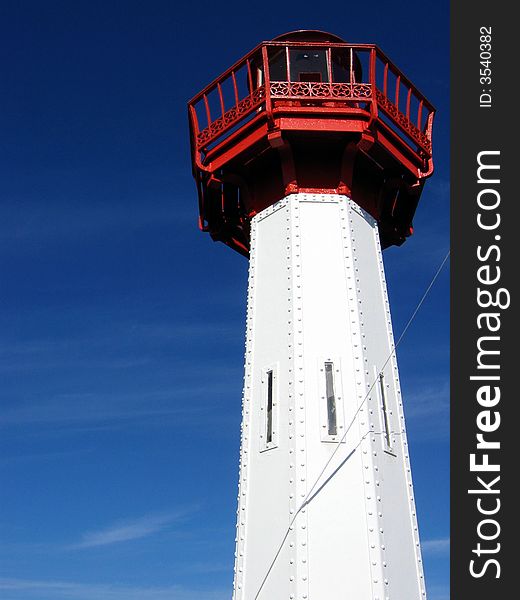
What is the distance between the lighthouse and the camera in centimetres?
1052

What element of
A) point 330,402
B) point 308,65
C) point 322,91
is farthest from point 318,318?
point 308,65

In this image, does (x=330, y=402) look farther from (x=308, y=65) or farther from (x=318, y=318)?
(x=308, y=65)

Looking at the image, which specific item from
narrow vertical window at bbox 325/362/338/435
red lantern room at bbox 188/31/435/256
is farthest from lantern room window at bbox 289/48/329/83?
narrow vertical window at bbox 325/362/338/435

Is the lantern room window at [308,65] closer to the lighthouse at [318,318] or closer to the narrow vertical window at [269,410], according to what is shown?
the lighthouse at [318,318]

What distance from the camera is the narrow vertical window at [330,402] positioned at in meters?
11.3

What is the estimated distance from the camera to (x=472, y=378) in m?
8.65

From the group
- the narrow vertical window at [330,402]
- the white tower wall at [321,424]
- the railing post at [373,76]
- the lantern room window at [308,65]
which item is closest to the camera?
the white tower wall at [321,424]

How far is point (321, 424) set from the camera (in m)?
11.3

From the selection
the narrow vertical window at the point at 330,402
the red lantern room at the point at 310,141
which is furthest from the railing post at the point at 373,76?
the narrow vertical window at the point at 330,402

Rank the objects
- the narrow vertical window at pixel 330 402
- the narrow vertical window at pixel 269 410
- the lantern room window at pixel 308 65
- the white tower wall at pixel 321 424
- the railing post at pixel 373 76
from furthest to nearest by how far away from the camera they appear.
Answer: the lantern room window at pixel 308 65, the railing post at pixel 373 76, the narrow vertical window at pixel 269 410, the narrow vertical window at pixel 330 402, the white tower wall at pixel 321 424

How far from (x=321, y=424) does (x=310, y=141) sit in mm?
6125

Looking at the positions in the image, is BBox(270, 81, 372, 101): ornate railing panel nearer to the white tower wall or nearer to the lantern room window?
the white tower wall

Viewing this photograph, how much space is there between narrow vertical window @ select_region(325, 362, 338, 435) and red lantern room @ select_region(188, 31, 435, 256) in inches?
164

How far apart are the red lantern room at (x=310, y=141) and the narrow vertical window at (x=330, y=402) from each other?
13.6ft
